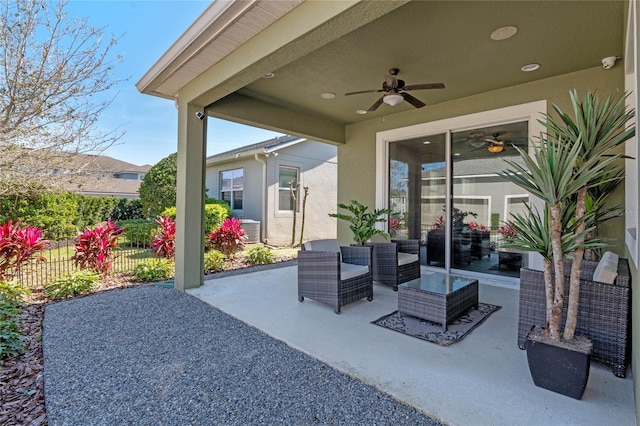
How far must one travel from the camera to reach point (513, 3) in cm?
280

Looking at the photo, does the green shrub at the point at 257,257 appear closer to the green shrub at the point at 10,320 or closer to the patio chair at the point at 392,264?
the patio chair at the point at 392,264

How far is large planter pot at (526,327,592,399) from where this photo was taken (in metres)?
1.93

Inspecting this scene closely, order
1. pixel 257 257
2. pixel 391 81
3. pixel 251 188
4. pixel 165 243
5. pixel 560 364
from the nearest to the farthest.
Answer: pixel 560 364 → pixel 391 81 → pixel 165 243 → pixel 257 257 → pixel 251 188

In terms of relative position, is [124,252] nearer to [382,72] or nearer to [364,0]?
[382,72]

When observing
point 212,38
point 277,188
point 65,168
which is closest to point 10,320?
point 212,38

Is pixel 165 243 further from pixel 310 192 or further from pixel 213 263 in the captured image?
pixel 310 192

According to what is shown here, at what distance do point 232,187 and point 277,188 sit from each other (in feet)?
7.47

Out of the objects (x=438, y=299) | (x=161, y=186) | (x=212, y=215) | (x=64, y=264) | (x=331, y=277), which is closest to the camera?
(x=438, y=299)

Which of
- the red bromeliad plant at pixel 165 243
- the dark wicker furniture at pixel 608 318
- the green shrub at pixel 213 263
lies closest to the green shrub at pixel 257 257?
the green shrub at pixel 213 263

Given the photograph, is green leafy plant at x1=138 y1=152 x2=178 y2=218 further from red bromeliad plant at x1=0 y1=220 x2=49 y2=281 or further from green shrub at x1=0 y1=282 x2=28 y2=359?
green shrub at x1=0 y1=282 x2=28 y2=359

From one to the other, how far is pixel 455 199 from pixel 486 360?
339 centimetres

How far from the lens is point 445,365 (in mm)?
2406

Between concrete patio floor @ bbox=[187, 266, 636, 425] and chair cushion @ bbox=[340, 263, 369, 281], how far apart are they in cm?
39

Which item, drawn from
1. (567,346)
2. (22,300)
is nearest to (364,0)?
(567,346)
